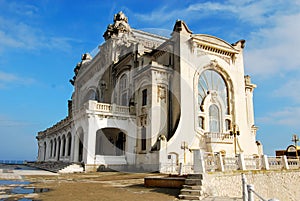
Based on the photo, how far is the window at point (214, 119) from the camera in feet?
89.1

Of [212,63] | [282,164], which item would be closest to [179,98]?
[212,63]

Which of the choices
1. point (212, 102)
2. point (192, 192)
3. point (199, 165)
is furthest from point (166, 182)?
point (212, 102)

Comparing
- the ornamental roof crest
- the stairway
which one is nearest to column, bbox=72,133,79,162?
the ornamental roof crest

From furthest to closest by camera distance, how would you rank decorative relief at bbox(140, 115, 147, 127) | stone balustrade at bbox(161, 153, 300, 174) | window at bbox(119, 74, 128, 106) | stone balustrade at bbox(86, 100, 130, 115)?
1. window at bbox(119, 74, 128, 106)
2. decorative relief at bbox(140, 115, 147, 127)
3. stone balustrade at bbox(86, 100, 130, 115)
4. stone balustrade at bbox(161, 153, 300, 174)

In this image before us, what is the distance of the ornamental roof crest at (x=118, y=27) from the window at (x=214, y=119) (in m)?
16.9

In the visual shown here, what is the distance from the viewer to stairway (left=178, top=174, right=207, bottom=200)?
9.06 meters

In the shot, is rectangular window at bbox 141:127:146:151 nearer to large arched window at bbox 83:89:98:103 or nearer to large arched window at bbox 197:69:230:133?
large arched window at bbox 197:69:230:133

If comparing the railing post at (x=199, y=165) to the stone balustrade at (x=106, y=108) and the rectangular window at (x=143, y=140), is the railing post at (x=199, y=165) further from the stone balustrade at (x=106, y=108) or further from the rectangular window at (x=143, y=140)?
the stone balustrade at (x=106, y=108)

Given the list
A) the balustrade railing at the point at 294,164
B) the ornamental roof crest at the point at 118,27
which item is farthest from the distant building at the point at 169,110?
the balustrade railing at the point at 294,164

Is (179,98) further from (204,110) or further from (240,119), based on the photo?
(240,119)

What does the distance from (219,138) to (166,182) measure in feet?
50.3

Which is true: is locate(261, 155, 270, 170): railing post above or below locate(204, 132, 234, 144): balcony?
below

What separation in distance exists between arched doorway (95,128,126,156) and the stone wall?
49.6 ft

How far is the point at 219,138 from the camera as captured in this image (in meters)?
25.6
